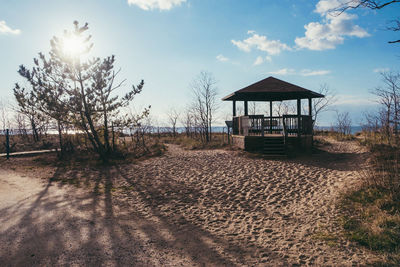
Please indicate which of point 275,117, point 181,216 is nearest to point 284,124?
point 275,117

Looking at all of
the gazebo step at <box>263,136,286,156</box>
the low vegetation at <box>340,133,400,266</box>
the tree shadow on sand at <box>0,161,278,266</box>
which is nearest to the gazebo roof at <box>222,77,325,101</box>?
the gazebo step at <box>263,136,286,156</box>

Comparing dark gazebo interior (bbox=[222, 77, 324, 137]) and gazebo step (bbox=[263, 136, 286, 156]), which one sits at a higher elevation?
dark gazebo interior (bbox=[222, 77, 324, 137])

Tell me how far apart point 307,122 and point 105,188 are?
11.1m

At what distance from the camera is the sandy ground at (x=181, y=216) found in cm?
395

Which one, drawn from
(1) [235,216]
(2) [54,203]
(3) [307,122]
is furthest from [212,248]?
(3) [307,122]

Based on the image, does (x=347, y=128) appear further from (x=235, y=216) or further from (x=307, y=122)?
(x=235, y=216)

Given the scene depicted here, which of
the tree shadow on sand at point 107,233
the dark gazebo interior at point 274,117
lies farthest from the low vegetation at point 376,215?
the dark gazebo interior at point 274,117

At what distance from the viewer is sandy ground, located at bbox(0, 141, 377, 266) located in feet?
13.0

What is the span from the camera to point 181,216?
19.1 feet

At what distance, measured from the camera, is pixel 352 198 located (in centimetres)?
627

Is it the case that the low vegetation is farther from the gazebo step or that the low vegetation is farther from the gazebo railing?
the gazebo railing

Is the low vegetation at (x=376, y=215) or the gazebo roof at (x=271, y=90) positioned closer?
the low vegetation at (x=376, y=215)

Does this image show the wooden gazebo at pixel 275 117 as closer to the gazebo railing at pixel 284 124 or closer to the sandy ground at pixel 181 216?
the gazebo railing at pixel 284 124

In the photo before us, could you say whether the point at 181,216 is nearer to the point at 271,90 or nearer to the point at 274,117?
the point at 271,90
